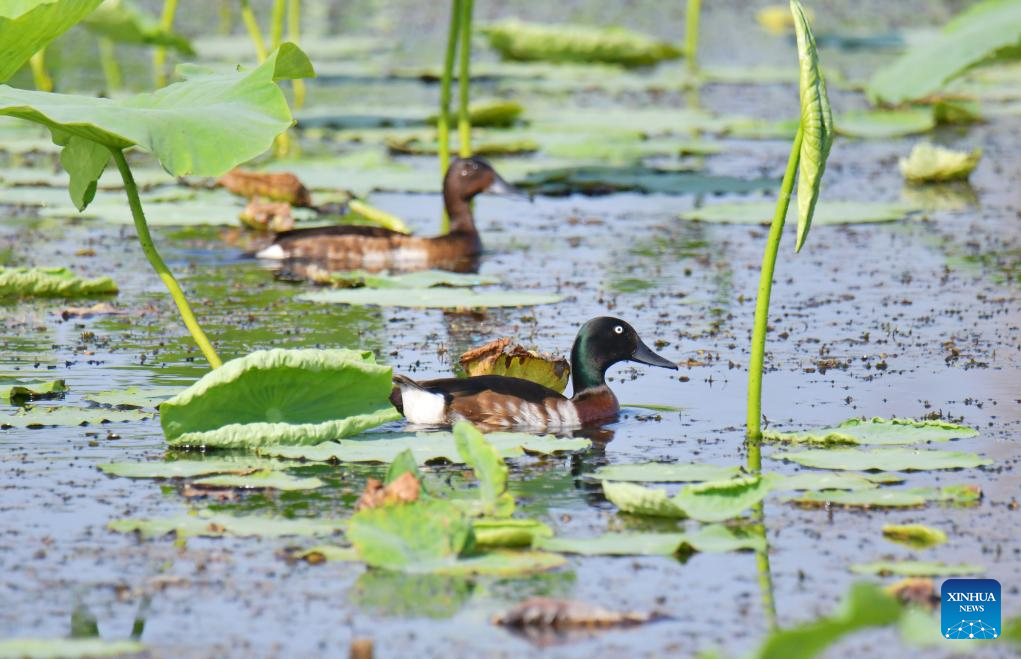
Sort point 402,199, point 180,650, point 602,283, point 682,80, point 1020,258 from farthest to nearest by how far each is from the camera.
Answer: point 682,80
point 402,199
point 1020,258
point 602,283
point 180,650

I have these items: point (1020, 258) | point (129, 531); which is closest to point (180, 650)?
point (129, 531)

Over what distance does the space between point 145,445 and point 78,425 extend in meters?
0.39

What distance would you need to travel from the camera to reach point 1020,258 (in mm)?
10875

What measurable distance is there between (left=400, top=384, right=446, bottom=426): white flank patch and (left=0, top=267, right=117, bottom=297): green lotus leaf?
3.27 meters

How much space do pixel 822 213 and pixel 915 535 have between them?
6.70 metres

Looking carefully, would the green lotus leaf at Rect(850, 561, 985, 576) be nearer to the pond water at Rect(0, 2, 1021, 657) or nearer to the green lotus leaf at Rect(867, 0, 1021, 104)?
the pond water at Rect(0, 2, 1021, 657)

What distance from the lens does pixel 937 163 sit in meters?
13.6

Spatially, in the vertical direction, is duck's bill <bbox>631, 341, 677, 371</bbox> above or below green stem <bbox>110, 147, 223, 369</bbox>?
below

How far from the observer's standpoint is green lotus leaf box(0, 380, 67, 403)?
7043 millimetres

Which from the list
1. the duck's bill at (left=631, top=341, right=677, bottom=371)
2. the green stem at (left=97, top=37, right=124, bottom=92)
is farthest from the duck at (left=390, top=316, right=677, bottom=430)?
the green stem at (left=97, top=37, right=124, bottom=92)

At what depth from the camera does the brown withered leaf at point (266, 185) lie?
39.8 feet

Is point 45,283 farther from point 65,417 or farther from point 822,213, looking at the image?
point 822,213

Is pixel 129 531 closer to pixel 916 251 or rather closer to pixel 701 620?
pixel 701 620

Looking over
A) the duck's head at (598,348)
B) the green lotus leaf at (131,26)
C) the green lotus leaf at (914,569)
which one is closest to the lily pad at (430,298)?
the duck's head at (598,348)
